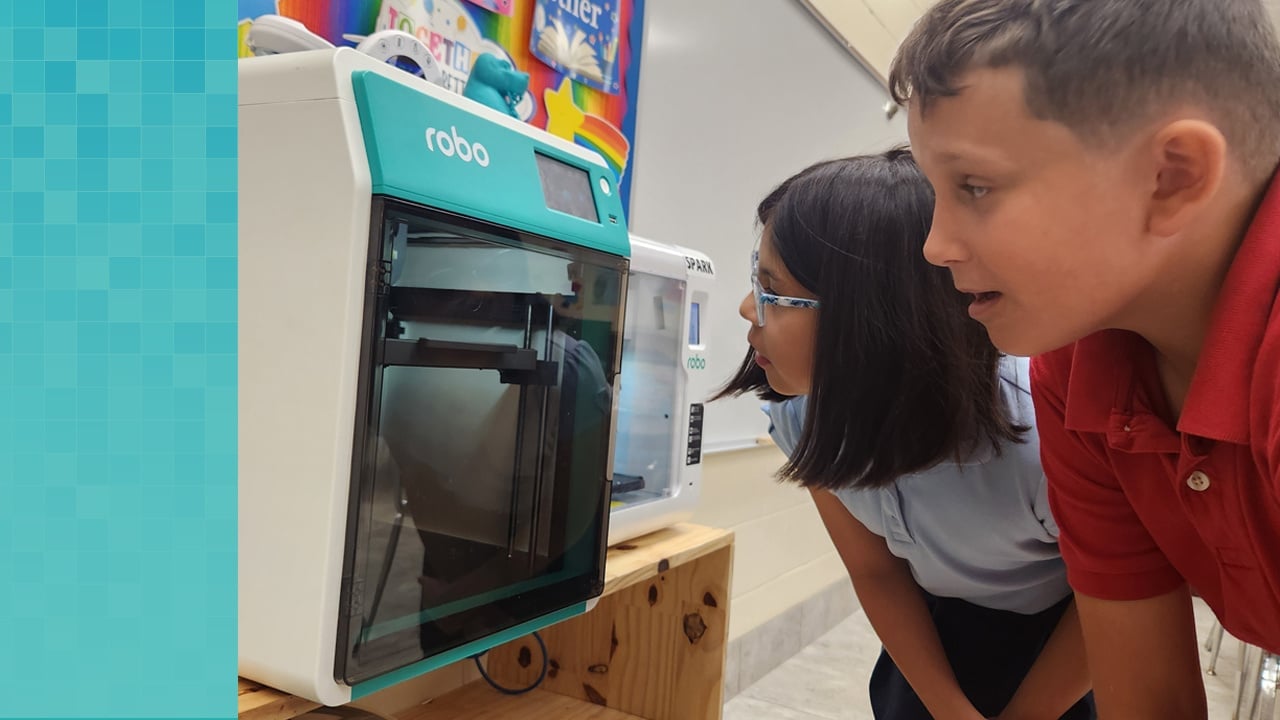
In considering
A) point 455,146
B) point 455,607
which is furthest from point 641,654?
point 455,146

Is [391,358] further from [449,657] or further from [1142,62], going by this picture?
[1142,62]

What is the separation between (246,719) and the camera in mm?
710

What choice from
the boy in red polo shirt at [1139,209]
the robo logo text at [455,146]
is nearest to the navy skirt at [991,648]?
the boy in red polo shirt at [1139,209]

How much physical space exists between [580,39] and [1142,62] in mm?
1255

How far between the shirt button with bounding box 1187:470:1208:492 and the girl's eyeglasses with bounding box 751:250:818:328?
433 mm

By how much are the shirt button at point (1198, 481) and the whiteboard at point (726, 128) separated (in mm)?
1311

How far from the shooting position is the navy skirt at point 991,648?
1.22 meters

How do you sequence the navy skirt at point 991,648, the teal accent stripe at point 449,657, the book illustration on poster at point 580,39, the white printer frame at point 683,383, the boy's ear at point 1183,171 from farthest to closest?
the book illustration on poster at point 580,39 → the white printer frame at point 683,383 → the navy skirt at point 991,648 → the teal accent stripe at point 449,657 → the boy's ear at point 1183,171

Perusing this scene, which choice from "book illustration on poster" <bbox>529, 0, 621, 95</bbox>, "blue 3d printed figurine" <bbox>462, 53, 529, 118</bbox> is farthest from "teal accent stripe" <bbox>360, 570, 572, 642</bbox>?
"book illustration on poster" <bbox>529, 0, 621, 95</bbox>

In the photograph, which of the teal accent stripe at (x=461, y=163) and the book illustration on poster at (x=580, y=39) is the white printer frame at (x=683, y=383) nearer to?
the teal accent stripe at (x=461, y=163)

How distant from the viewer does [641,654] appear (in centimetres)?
136

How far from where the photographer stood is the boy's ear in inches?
21.2

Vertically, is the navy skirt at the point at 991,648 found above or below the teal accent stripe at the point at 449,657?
below

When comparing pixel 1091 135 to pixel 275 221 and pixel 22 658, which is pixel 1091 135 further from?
pixel 22 658
